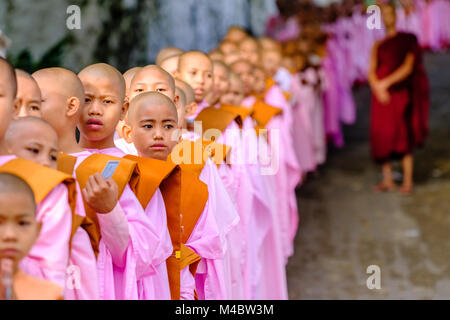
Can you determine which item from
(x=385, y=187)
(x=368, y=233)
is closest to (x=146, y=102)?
(x=368, y=233)

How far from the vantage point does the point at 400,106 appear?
8406 millimetres

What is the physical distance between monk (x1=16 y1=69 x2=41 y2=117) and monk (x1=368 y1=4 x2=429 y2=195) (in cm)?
631

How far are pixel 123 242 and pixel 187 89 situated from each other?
4.80 feet

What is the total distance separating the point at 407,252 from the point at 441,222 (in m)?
1.01

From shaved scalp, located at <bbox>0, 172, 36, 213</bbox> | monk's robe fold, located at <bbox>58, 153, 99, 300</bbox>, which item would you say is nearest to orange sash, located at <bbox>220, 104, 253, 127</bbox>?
monk's robe fold, located at <bbox>58, 153, 99, 300</bbox>

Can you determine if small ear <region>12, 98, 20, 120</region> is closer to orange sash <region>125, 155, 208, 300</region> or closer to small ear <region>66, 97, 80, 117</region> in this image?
small ear <region>66, 97, 80, 117</region>

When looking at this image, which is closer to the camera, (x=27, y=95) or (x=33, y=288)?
(x=33, y=288)

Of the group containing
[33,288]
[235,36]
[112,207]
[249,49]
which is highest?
[235,36]

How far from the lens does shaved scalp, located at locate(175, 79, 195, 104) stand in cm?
369

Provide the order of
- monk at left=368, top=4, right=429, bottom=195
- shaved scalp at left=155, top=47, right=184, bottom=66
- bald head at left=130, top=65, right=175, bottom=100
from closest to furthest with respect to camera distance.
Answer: bald head at left=130, top=65, right=175, bottom=100
shaved scalp at left=155, top=47, right=184, bottom=66
monk at left=368, top=4, right=429, bottom=195

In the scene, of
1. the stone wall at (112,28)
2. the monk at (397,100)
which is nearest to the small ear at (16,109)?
the stone wall at (112,28)

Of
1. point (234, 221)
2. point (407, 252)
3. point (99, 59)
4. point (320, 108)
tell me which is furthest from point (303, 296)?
point (320, 108)

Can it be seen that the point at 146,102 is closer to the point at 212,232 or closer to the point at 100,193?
the point at 212,232

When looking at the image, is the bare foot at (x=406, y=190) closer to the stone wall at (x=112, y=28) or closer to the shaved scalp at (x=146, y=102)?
the stone wall at (x=112, y=28)
